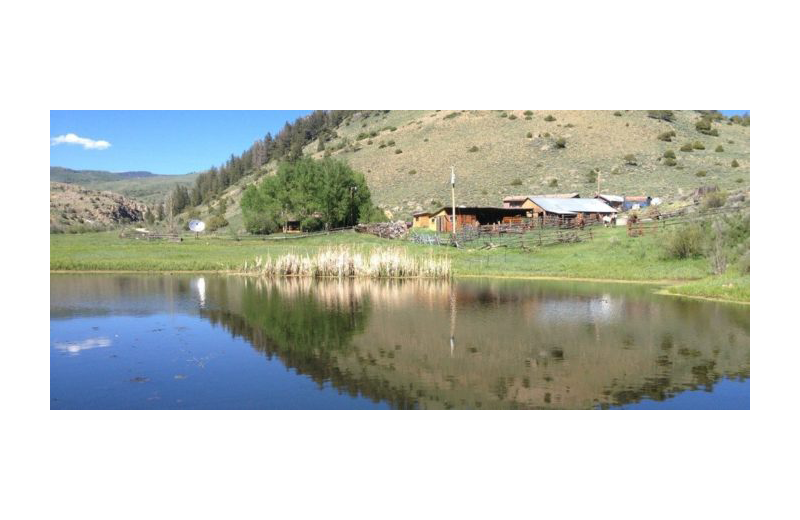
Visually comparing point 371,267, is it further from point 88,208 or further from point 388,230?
point 88,208

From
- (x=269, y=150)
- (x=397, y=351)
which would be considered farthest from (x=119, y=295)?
(x=269, y=150)

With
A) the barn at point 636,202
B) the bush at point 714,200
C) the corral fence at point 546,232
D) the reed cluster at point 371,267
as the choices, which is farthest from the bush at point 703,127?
the reed cluster at point 371,267

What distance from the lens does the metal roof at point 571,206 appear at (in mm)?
63125

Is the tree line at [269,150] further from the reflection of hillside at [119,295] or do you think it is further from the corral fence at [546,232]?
the reflection of hillside at [119,295]

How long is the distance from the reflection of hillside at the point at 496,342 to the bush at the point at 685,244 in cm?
905

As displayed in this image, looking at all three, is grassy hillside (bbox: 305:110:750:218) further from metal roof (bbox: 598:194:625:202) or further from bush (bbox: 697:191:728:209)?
bush (bbox: 697:191:728:209)

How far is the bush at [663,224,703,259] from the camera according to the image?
36094mm

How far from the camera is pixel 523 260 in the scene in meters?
41.2

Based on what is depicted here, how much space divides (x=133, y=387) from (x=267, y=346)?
4.52 meters

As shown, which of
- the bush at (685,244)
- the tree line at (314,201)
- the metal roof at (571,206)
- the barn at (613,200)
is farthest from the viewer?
the barn at (613,200)

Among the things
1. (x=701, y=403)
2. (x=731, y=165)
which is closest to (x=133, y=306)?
(x=701, y=403)

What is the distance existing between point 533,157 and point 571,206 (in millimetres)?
27094
